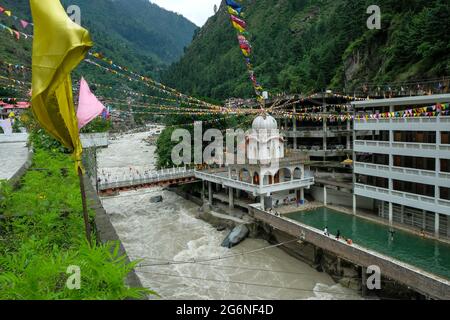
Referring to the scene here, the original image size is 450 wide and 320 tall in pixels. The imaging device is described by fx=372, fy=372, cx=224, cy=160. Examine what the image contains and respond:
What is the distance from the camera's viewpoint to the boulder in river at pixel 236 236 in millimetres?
28266

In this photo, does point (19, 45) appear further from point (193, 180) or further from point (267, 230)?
point (267, 230)

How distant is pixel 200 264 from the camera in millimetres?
25266

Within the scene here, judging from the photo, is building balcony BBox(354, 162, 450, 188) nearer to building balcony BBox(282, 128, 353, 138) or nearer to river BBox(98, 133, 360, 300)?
river BBox(98, 133, 360, 300)

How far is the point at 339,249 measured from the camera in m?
21.5

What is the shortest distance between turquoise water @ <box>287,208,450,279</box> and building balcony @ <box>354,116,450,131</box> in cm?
665

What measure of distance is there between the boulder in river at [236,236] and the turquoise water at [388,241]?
373 cm

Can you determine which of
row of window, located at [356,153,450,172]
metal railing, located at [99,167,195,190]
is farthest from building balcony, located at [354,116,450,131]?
metal railing, located at [99,167,195,190]

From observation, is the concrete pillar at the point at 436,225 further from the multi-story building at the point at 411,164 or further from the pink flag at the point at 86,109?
the pink flag at the point at 86,109

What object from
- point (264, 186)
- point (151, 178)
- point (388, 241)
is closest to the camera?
point (388, 241)

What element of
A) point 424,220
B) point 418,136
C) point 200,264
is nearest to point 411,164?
point 418,136

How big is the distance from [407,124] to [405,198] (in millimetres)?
4783

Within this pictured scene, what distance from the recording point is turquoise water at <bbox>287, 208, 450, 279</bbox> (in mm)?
19312

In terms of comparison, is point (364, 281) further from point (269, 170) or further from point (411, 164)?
point (269, 170)
